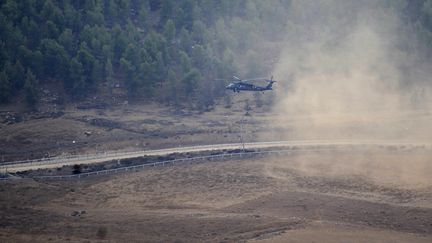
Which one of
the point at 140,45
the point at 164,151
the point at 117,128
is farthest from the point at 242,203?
the point at 140,45

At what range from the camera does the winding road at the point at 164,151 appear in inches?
2933

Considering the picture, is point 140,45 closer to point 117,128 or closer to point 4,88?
point 117,128

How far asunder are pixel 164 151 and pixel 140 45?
2985 cm

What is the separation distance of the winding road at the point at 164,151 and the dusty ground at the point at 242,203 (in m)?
4.11

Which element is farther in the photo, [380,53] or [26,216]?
[380,53]

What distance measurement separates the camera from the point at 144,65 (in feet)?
326

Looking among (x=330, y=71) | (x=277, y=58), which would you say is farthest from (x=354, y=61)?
(x=277, y=58)

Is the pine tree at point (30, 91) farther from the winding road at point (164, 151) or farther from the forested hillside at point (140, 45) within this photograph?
the winding road at point (164, 151)

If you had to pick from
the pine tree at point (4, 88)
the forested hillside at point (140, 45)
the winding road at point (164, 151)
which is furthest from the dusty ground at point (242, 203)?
the pine tree at point (4, 88)

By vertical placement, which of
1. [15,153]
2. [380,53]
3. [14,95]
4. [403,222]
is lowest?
[403,222]

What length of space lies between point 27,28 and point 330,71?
4830 centimetres

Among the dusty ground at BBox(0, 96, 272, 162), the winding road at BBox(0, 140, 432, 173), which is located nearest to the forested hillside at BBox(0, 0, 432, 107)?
the dusty ground at BBox(0, 96, 272, 162)

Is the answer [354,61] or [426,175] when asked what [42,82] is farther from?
[426,175]

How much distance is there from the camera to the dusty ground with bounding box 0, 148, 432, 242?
58000 mm
